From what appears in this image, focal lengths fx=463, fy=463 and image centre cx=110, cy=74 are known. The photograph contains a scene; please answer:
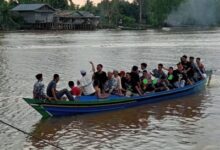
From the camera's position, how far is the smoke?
4667 inches

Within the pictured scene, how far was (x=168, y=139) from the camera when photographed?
12156 mm


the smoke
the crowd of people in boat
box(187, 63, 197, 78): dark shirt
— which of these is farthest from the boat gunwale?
the smoke

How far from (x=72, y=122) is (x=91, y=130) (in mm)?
1044

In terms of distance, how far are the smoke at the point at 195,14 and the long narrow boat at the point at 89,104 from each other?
339ft

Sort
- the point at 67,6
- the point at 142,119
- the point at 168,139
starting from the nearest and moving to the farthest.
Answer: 1. the point at 168,139
2. the point at 142,119
3. the point at 67,6

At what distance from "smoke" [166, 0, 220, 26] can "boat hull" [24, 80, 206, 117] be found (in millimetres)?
103050

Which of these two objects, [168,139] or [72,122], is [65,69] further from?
[168,139]

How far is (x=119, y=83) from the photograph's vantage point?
15547 mm

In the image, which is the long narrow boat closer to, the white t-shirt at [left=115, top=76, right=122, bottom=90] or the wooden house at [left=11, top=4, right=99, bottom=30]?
the white t-shirt at [left=115, top=76, right=122, bottom=90]

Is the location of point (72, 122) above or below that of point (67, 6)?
below

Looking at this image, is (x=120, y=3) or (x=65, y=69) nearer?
(x=65, y=69)

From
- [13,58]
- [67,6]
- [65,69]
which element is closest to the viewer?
[65,69]

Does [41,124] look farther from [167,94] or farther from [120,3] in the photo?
[120,3]

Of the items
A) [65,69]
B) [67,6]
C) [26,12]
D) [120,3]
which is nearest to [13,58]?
[65,69]
